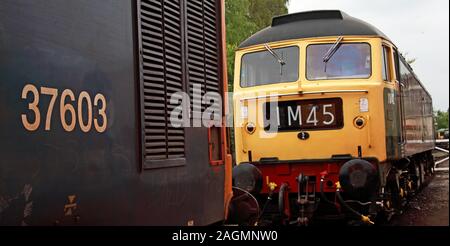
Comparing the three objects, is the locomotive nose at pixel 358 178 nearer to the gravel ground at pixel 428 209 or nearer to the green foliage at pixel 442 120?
the gravel ground at pixel 428 209

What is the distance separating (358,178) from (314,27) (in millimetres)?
2574

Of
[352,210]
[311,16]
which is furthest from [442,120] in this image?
[352,210]

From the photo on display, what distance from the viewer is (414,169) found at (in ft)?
44.8

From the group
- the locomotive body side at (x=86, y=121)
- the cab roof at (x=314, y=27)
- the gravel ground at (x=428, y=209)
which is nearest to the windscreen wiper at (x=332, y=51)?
the cab roof at (x=314, y=27)

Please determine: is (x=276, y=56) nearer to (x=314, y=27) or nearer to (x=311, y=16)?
(x=314, y=27)

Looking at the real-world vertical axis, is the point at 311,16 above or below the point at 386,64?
above

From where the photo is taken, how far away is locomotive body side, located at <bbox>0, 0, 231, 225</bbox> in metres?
2.55

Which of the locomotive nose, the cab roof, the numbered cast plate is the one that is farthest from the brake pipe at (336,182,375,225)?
the cab roof

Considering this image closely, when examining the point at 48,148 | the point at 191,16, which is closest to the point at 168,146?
the point at 191,16

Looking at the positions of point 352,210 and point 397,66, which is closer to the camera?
point 352,210

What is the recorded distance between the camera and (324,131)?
345 inches

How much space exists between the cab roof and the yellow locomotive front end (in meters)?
0.02

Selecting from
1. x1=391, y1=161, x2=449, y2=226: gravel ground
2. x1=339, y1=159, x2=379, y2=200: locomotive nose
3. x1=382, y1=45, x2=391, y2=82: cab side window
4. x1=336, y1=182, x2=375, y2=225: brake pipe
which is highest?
x1=382, y1=45, x2=391, y2=82: cab side window

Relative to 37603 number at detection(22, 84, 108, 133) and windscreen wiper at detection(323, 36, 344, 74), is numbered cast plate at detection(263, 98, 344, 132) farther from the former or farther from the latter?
37603 number at detection(22, 84, 108, 133)
